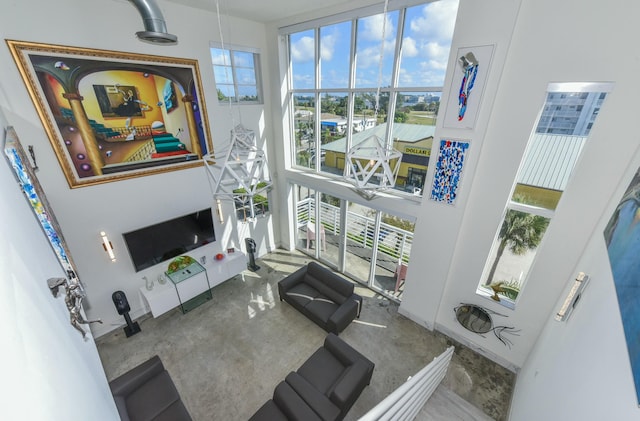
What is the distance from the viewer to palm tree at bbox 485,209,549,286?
358 centimetres

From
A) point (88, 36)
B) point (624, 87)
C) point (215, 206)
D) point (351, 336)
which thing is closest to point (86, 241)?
point (215, 206)

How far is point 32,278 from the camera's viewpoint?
135 centimetres

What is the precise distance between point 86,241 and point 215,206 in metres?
2.21

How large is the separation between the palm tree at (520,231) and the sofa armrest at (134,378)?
208 inches

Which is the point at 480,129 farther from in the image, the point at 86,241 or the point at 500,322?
the point at 86,241

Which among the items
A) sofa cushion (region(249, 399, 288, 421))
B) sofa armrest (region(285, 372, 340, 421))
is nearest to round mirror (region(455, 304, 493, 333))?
sofa armrest (region(285, 372, 340, 421))

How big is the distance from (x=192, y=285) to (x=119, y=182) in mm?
2305

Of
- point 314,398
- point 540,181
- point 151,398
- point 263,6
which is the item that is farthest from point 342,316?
point 263,6

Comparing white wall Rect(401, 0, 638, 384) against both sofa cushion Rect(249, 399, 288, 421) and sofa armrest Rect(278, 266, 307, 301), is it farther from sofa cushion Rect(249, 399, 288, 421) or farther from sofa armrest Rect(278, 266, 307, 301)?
sofa cushion Rect(249, 399, 288, 421)

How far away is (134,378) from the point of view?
11.4 ft

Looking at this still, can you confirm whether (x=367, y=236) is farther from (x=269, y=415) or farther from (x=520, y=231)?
(x=269, y=415)

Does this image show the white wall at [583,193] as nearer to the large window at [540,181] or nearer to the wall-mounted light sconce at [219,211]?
the large window at [540,181]

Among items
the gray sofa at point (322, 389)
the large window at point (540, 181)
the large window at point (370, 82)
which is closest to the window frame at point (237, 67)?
the large window at point (370, 82)

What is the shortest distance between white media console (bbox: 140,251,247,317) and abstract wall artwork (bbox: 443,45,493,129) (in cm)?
500
